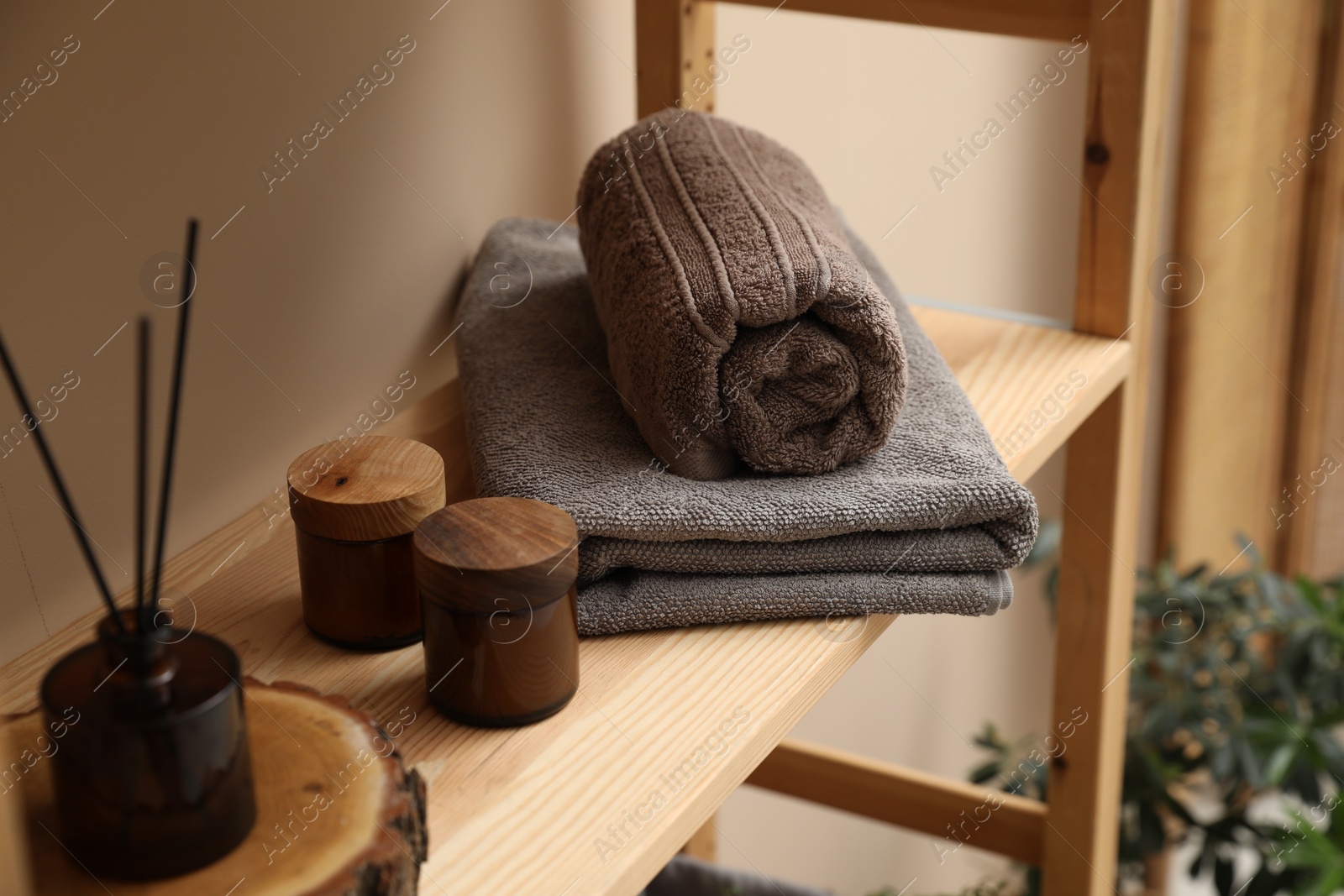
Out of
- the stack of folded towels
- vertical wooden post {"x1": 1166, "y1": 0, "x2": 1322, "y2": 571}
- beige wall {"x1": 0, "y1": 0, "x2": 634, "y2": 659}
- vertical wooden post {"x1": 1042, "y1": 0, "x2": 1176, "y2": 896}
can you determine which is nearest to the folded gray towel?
the stack of folded towels

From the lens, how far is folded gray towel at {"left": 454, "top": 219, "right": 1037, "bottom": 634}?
497 mm

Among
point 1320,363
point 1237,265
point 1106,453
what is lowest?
point 1320,363

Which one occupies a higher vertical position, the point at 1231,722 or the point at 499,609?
the point at 499,609

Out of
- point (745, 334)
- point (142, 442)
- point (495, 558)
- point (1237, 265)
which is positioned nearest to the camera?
point (142, 442)

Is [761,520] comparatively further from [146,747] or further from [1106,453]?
[1106,453]

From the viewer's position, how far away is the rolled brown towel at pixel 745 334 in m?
0.50

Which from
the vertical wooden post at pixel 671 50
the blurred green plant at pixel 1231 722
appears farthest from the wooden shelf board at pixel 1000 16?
the blurred green plant at pixel 1231 722

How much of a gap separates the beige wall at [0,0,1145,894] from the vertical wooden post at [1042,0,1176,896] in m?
0.29

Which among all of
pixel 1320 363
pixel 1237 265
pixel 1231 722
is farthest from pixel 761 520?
pixel 1320 363

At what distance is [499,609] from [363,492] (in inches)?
3.0

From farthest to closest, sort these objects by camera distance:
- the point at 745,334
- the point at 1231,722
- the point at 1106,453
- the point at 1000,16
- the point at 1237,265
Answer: the point at 1237,265, the point at 1231,722, the point at 1106,453, the point at 1000,16, the point at 745,334

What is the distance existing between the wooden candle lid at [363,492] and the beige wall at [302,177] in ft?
0.39

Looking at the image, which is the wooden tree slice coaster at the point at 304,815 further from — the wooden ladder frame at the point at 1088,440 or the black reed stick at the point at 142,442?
the wooden ladder frame at the point at 1088,440

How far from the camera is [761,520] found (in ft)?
1.63
